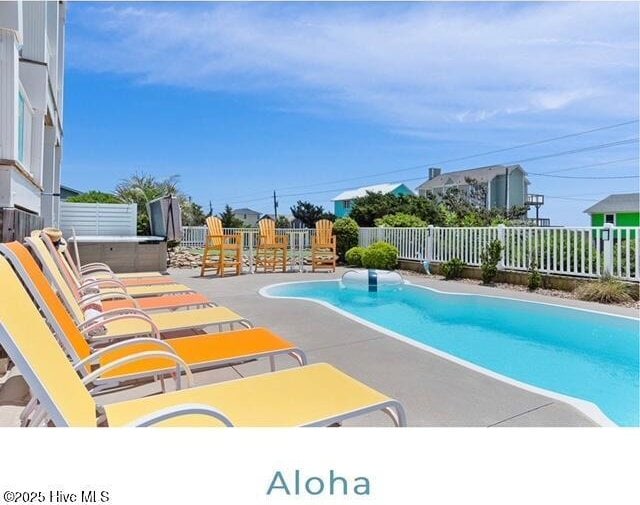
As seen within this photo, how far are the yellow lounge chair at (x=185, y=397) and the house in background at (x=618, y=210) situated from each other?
3033cm

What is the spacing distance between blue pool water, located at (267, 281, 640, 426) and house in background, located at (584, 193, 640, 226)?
80.7ft

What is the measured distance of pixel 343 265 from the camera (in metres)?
14.2

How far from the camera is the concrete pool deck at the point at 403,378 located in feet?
8.07

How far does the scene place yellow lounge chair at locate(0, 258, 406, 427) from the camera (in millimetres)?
1377

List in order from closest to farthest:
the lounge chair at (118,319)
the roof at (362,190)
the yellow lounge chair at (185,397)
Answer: the yellow lounge chair at (185,397), the lounge chair at (118,319), the roof at (362,190)

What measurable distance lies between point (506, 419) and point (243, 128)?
16296 millimetres

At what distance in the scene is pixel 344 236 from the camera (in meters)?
14.5

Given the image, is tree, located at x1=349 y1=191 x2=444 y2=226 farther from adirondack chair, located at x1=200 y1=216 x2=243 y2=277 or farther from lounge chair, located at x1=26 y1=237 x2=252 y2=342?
lounge chair, located at x1=26 y1=237 x2=252 y2=342

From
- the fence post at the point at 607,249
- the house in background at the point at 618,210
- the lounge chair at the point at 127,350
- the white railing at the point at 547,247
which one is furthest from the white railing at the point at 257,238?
the house in background at the point at 618,210

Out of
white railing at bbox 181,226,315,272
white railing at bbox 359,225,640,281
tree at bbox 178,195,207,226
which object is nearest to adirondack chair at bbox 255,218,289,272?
white railing at bbox 181,226,315,272

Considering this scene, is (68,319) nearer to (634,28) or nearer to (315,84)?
(315,84)

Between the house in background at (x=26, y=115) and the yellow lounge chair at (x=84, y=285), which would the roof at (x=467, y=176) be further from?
the yellow lounge chair at (x=84, y=285)
